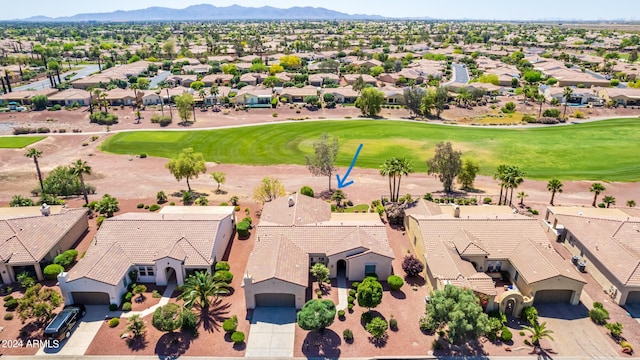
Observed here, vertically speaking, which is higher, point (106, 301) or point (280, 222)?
point (280, 222)

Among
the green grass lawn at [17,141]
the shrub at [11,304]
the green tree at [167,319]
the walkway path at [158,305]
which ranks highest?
the green grass lawn at [17,141]

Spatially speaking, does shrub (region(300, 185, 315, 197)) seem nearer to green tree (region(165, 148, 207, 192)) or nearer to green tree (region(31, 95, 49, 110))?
green tree (region(165, 148, 207, 192))

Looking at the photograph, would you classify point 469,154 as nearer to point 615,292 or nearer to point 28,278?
point 615,292

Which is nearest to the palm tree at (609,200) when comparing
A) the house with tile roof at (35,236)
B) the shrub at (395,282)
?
the shrub at (395,282)

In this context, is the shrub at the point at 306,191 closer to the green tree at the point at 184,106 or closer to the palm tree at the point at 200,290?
the palm tree at the point at 200,290

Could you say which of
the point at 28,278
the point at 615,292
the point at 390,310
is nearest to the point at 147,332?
the point at 28,278

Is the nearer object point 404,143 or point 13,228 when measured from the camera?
point 13,228

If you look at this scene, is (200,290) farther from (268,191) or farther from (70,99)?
(70,99)
